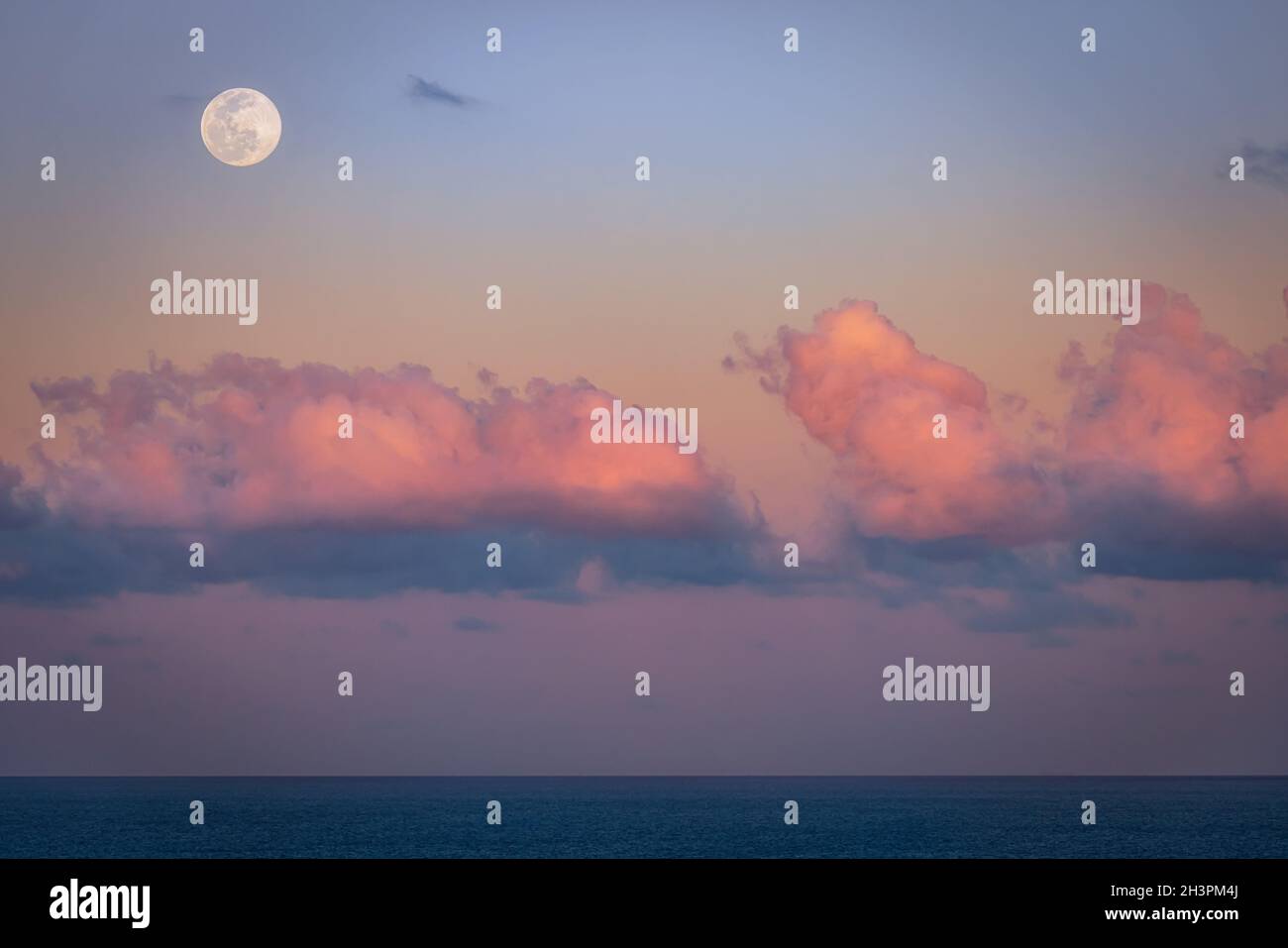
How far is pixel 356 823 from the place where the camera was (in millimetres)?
154625

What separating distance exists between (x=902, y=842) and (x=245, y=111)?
104492 mm

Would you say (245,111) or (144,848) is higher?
(245,111)

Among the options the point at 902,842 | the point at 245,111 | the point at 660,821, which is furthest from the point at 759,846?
the point at 245,111
